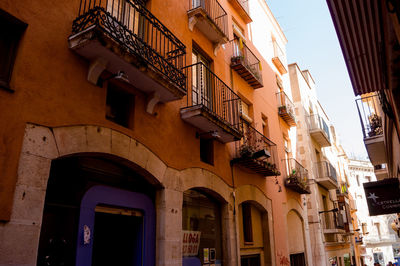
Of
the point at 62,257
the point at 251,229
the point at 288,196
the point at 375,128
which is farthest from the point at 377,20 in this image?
the point at 288,196

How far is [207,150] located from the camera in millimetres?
9219

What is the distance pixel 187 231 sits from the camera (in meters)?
7.65

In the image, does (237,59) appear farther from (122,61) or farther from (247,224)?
(122,61)

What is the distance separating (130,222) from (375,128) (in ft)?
28.1

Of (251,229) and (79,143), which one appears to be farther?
(251,229)

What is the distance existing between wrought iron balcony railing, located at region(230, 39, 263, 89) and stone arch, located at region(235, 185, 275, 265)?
13.5 ft

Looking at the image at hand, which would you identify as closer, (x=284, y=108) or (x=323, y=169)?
(x=284, y=108)

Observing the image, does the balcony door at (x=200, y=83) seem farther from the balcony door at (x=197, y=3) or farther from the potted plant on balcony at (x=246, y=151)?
the potted plant on balcony at (x=246, y=151)

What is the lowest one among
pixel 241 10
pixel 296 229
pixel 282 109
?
pixel 296 229

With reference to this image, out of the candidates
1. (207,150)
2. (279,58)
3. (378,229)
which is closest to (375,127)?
(207,150)

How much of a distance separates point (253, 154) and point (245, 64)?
3.77 meters

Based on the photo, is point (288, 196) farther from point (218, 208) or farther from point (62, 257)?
point (62, 257)

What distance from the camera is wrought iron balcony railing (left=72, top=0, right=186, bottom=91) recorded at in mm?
5289

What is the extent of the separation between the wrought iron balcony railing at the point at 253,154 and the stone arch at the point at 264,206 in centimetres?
70
